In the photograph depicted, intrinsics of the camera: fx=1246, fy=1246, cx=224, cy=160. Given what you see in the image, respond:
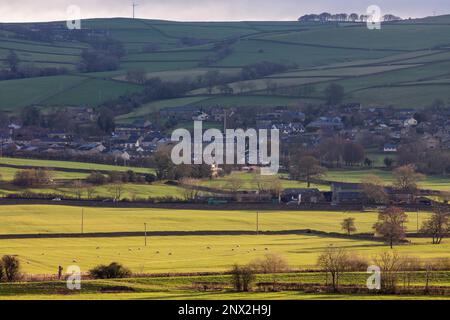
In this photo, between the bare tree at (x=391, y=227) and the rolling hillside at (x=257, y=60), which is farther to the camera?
the rolling hillside at (x=257, y=60)

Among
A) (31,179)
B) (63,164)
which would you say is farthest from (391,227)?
(63,164)

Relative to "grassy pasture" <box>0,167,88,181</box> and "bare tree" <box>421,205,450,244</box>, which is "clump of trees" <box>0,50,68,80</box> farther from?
"bare tree" <box>421,205,450,244</box>

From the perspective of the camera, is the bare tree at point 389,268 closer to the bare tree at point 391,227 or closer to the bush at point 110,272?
the bare tree at point 391,227

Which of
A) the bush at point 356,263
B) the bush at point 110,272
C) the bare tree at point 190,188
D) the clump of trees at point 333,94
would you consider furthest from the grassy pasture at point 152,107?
the bush at point 110,272

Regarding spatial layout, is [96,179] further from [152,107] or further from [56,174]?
[152,107]

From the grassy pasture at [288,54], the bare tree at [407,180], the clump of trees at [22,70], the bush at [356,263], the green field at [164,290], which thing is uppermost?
the grassy pasture at [288,54]

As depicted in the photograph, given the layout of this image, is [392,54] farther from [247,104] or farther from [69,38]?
[69,38]

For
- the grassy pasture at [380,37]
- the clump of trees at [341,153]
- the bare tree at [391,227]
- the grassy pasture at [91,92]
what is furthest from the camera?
the grassy pasture at [380,37]
